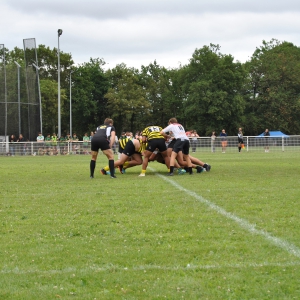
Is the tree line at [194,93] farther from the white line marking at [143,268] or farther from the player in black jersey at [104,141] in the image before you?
the white line marking at [143,268]

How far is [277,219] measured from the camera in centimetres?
762

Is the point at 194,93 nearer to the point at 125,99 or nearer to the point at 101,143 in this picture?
the point at 125,99

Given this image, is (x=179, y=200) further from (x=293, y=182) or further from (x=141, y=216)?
(x=293, y=182)

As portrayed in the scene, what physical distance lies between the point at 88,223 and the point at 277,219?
2440 mm

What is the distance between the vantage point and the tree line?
78.6 m

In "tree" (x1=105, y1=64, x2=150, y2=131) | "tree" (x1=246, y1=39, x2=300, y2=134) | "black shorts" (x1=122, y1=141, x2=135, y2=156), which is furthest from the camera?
"tree" (x1=105, y1=64, x2=150, y2=131)

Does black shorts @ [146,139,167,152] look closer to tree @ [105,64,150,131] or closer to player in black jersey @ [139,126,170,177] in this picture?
player in black jersey @ [139,126,170,177]

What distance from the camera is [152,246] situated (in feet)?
19.7

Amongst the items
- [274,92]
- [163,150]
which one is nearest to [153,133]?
[163,150]

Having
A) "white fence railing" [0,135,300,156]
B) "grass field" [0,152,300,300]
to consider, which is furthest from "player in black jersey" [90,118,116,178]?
"white fence railing" [0,135,300,156]

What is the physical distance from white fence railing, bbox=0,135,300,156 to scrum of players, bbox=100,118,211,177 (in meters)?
21.0

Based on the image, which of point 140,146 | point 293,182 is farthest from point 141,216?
point 140,146

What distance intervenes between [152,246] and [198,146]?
1325 inches

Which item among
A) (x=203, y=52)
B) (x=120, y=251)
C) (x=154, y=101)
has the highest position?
(x=203, y=52)
